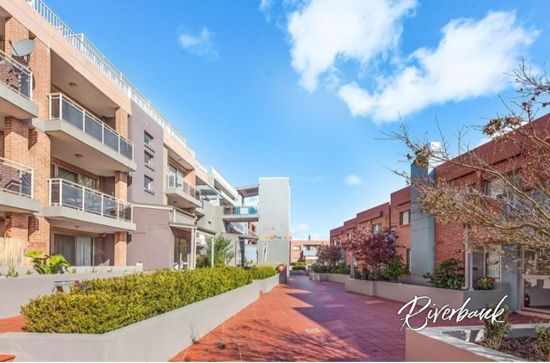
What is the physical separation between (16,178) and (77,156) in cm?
517

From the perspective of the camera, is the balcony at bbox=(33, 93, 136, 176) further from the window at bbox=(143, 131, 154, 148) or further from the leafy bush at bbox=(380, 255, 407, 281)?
the leafy bush at bbox=(380, 255, 407, 281)

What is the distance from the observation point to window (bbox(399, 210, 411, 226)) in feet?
77.1

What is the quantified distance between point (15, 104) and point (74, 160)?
608cm

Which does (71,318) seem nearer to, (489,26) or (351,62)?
(489,26)

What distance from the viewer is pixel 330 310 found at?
1451 centimetres

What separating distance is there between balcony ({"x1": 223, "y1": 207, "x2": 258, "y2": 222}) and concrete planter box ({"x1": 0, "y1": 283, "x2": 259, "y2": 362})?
115 ft

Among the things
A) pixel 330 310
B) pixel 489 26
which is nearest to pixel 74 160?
pixel 330 310

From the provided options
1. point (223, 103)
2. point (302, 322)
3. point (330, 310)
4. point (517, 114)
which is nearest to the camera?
point (517, 114)

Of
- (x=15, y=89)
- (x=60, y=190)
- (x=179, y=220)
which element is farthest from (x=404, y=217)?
(x=15, y=89)

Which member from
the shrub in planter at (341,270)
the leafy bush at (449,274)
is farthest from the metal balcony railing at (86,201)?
the shrub in planter at (341,270)

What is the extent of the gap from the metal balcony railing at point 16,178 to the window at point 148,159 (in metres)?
10.2

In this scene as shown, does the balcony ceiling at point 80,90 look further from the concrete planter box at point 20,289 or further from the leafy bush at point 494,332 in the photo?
the leafy bush at point 494,332

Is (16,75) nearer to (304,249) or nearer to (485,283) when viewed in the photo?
(485,283)

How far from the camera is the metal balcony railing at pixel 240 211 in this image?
44406 mm
